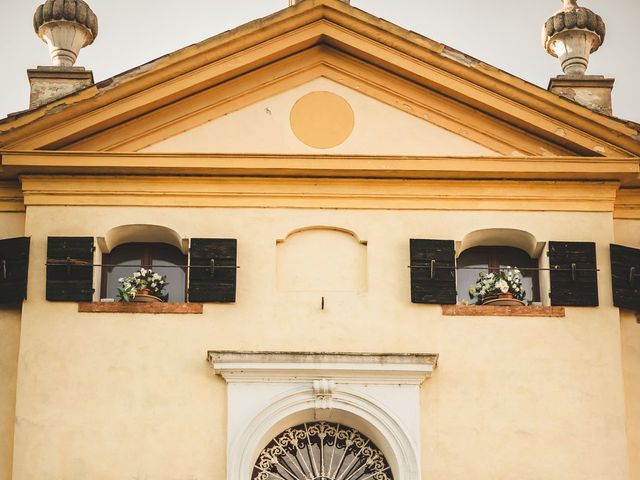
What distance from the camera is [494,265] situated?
2067cm

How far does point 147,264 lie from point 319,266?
2.11 meters

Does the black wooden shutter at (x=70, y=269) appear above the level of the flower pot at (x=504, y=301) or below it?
above

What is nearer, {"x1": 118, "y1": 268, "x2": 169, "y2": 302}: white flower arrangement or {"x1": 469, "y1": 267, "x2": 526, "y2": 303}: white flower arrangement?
{"x1": 118, "y1": 268, "x2": 169, "y2": 302}: white flower arrangement

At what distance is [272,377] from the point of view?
1927 cm

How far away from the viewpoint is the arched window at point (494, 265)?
67.2 ft

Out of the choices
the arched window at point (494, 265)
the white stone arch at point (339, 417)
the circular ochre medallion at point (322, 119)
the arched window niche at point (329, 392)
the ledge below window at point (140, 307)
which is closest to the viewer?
the white stone arch at point (339, 417)

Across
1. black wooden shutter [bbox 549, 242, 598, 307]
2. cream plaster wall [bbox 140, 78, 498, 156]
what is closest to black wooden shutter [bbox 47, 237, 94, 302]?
cream plaster wall [bbox 140, 78, 498, 156]

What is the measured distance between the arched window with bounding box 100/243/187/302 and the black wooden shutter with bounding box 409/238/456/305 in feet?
9.09

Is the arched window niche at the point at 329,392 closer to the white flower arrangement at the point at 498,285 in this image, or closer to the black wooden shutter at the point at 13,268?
the white flower arrangement at the point at 498,285

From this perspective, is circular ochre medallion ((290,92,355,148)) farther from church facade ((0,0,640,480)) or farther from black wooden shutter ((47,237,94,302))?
black wooden shutter ((47,237,94,302))

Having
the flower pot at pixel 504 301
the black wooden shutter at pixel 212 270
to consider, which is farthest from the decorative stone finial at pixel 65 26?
the flower pot at pixel 504 301

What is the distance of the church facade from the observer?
753 inches

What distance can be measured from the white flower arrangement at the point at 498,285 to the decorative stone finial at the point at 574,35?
3165 mm

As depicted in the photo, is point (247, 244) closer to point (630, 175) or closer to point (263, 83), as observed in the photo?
point (263, 83)
